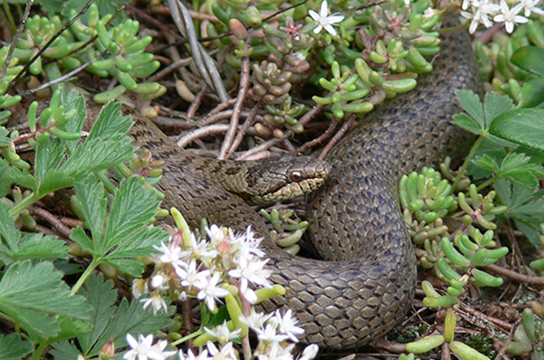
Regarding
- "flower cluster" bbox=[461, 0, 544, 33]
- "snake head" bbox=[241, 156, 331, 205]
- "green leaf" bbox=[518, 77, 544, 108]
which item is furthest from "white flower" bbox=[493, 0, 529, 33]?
"snake head" bbox=[241, 156, 331, 205]

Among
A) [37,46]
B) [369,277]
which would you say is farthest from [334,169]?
[37,46]

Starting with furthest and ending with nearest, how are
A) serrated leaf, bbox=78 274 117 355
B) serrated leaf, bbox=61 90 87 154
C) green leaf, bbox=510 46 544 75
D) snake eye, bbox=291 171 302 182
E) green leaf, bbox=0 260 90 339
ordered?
green leaf, bbox=510 46 544 75
snake eye, bbox=291 171 302 182
serrated leaf, bbox=61 90 87 154
serrated leaf, bbox=78 274 117 355
green leaf, bbox=0 260 90 339

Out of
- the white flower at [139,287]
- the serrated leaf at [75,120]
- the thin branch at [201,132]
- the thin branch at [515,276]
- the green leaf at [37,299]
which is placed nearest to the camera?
the green leaf at [37,299]

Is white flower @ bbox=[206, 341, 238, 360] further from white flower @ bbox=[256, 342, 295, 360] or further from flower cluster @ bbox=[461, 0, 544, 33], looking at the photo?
flower cluster @ bbox=[461, 0, 544, 33]

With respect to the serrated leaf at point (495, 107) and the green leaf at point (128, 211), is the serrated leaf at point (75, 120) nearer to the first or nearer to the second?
the green leaf at point (128, 211)

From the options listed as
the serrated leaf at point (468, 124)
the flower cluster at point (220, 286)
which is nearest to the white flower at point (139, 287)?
the flower cluster at point (220, 286)

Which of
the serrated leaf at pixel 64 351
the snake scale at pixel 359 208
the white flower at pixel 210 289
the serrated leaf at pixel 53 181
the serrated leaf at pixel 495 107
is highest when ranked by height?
the serrated leaf at pixel 53 181

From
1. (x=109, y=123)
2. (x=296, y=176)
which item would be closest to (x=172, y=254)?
(x=109, y=123)
